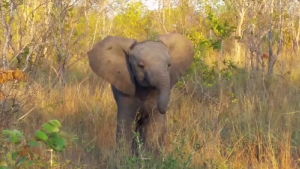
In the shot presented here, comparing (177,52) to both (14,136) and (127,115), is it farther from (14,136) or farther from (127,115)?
(14,136)

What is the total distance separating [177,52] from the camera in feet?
18.1

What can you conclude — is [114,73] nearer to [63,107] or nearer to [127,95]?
[127,95]

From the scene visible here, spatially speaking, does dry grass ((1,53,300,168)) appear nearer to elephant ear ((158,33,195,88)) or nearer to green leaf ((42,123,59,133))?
elephant ear ((158,33,195,88))

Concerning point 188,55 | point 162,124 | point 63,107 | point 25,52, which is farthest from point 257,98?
point 25,52

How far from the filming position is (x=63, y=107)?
22.2 feet

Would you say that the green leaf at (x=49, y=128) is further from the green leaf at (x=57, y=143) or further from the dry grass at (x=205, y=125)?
the dry grass at (x=205, y=125)

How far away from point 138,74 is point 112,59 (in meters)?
0.44

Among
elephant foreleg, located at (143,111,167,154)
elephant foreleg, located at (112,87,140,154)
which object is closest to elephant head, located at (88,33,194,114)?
elephant foreleg, located at (112,87,140,154)

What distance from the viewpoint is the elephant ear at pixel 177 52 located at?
5.43 m

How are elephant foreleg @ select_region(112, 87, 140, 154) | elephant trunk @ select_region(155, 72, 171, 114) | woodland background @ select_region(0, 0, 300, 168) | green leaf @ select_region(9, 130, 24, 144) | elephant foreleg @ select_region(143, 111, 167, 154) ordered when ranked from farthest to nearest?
elephant foreleg @ select_region(112, 87, 140, 154) < elephant foreleg @ select_region(143, 111, 167, 154) < elephant trunk @ select_region(155, 72, 171, 114) < woodland background @ select_region(0, 0, 300, 168) < green leaf @ select_region(9, 130, 24, 144)

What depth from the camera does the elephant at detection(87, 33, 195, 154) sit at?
499 centimetres

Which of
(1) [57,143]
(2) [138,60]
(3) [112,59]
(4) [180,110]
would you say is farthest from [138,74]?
(1) [57,143]

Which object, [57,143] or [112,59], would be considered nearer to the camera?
[57,143]

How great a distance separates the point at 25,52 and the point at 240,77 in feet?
12.7
